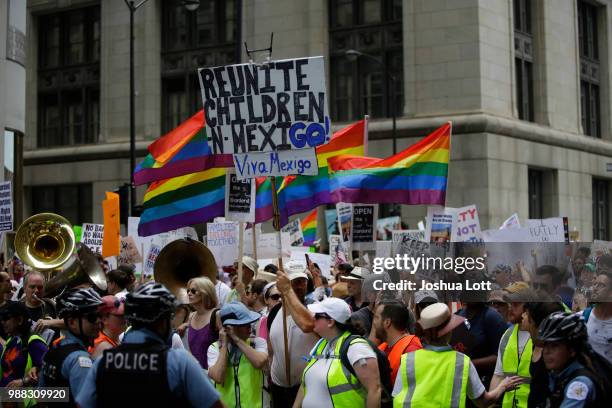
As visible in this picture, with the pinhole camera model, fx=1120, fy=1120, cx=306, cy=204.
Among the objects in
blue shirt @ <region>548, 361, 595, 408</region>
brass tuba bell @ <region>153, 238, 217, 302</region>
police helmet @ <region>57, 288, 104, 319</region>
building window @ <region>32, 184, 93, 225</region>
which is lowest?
blue shirt @ <region>548, 361, 595, 408</region>

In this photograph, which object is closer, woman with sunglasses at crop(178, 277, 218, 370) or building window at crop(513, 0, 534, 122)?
woman with sunglasses at crop(178, 277, 218, 370)

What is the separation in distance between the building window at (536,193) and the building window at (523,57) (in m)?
2.05

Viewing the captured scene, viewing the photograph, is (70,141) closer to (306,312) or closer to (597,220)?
(597,220)

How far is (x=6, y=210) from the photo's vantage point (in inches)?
719

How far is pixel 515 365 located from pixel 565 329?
6.92ft

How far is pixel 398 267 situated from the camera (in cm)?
843

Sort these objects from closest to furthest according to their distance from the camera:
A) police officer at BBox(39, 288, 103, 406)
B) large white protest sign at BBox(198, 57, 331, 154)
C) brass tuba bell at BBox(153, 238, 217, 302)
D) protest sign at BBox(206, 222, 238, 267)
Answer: police officer at BBox(39, 288, 103, 406) → large white protest sign at BBox(198, 57, 331, 154) → brass tuba bell at BBox(153, 238, 217, 302) → protest sign at BBox(206, 222, 238, 267)

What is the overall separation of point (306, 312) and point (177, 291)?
12.7 feet

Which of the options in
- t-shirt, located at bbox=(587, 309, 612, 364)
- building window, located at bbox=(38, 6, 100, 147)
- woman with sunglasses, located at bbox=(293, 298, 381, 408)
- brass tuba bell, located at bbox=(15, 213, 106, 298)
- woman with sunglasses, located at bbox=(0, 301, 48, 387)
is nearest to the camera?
woman with sunglasses, located at bbox=(293, 298, 381, 408)

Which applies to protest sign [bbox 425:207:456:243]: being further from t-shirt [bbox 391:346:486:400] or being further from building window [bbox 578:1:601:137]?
building window [bbox 578:1:601:137]

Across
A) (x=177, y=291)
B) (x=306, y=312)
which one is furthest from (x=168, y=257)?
(x=306, y=312)

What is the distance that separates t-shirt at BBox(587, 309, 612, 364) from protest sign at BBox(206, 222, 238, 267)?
32.3 ft

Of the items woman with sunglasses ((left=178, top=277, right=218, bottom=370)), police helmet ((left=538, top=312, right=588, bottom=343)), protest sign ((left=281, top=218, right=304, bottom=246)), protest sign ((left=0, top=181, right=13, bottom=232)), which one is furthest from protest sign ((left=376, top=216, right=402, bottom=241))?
police helmet ((left=538, top=312, right=588, bottom=343))

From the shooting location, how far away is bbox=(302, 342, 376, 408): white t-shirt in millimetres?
7605
